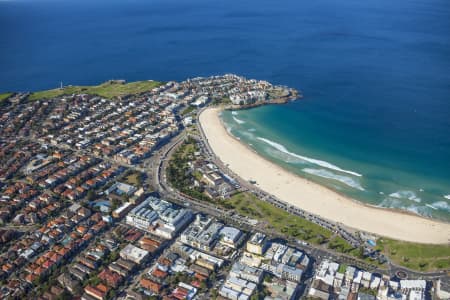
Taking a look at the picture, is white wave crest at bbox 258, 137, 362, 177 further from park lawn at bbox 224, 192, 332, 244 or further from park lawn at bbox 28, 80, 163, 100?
park lawn at bbox 28, 80, 163, 100

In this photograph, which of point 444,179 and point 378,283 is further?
point 444,179

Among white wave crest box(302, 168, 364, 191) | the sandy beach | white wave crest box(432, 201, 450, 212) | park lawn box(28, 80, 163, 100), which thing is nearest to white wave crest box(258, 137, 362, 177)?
white wave crest box(302, 168, 364, 191)

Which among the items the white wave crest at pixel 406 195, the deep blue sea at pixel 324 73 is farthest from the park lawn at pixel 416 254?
the white wave crest at pixel 406 195

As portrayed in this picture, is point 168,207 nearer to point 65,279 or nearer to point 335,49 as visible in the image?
point 65,279

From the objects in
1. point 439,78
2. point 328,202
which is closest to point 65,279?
point 328,202

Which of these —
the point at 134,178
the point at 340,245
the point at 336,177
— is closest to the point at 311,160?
the point at 336,177

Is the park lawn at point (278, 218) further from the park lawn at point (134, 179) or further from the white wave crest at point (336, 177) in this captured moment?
the park lawn at point (134, 179)
